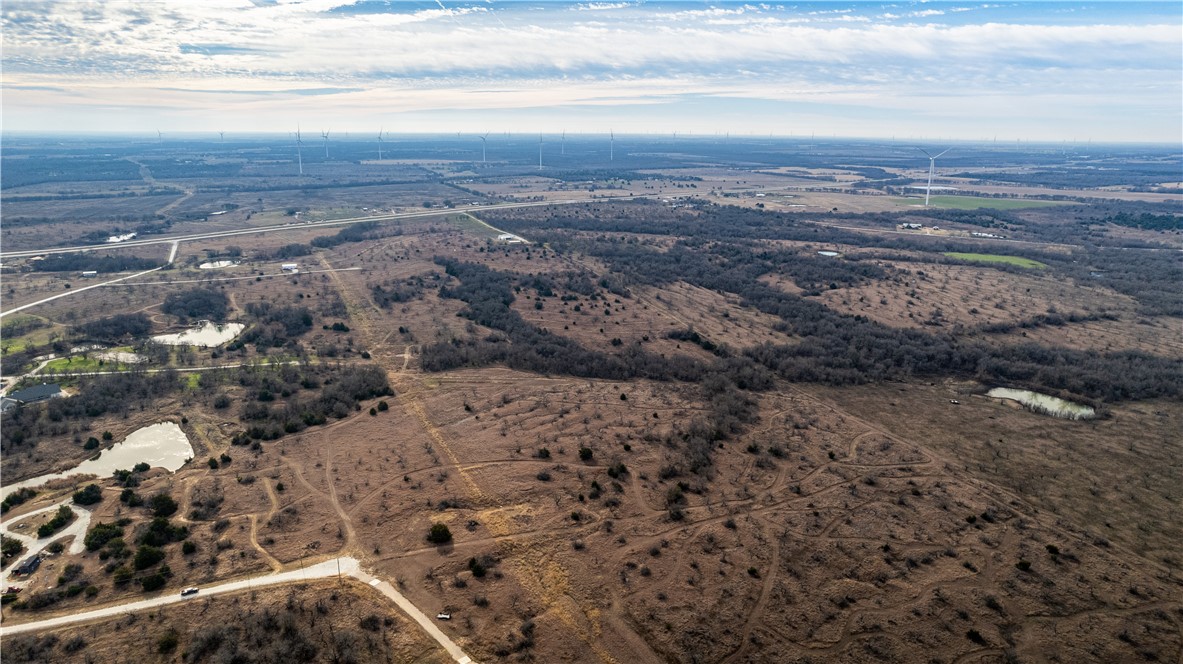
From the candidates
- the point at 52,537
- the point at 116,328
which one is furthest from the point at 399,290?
the point at 52,537

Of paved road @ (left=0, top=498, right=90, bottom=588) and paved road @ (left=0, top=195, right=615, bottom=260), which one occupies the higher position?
paved road @ (left=0, top=195, right=615, bottom=260)

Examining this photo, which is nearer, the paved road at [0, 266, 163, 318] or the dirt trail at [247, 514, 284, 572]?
the dirt trail at [247, 514, 284, 572]

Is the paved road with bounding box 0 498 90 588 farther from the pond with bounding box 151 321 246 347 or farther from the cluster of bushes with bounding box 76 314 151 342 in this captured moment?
the cluster of bushes with bounding box 76 314 151 342

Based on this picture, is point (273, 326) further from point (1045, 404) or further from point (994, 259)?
point (994, 259)

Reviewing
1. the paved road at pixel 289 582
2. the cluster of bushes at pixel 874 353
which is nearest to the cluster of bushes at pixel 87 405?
the paved road at pixel 289 582

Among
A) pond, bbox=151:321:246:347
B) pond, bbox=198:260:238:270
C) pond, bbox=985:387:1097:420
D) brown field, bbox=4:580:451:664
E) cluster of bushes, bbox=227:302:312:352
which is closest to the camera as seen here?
brown field, bbox=4:580:451:664

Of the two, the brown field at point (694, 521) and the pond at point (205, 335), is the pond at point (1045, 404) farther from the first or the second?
the pond at point (205, 335)

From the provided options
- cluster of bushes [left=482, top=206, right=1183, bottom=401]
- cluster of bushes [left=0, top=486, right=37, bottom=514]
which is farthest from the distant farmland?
cluster of bushes [left=0, top=486, right=37, bottom=514]
